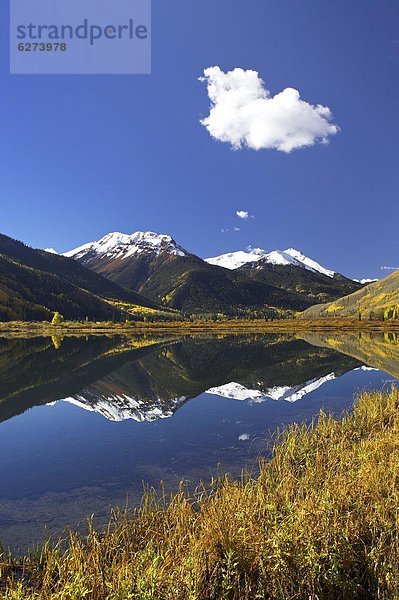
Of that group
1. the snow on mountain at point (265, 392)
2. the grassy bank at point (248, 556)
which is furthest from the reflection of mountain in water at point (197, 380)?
the grassy bank at point (248, 556)

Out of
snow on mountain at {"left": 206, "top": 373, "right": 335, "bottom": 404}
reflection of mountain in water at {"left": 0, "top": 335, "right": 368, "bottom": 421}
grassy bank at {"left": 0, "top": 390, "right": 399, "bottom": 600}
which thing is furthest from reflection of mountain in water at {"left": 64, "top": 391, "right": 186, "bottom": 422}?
grassy bank at {"left": 0, "top": 390, "right": 399, "bottom": 600}

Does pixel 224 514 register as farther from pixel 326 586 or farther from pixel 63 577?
pixel 63 577

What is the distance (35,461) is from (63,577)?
11.3 m

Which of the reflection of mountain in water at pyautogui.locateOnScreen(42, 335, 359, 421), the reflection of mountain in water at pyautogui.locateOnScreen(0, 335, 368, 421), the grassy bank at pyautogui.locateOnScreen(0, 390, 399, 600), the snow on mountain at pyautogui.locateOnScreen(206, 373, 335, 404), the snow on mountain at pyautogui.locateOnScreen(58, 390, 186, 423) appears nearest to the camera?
the grassy bank at pyautogui.locateOnScreen(0, 390, 399, 600)

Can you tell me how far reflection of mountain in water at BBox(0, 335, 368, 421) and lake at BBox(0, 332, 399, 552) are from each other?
0.11 meters

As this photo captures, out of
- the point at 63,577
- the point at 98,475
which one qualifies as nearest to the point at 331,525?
the point at 63,577

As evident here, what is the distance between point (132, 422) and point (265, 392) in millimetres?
13291

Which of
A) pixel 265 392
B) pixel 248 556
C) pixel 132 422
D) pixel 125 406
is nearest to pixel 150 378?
pixel 265 392

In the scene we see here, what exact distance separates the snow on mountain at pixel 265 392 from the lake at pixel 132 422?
0.08 meters

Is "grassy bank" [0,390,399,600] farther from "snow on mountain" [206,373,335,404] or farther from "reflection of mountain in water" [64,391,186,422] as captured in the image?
"snow on mountain" [206,373,335,404]

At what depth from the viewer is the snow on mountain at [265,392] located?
1240 inches

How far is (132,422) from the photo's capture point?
24.5 meters

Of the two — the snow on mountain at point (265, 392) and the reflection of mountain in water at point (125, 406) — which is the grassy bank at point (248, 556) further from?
the snow on mountain at point (265, 392)

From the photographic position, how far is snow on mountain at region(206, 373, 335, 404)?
31.5m
